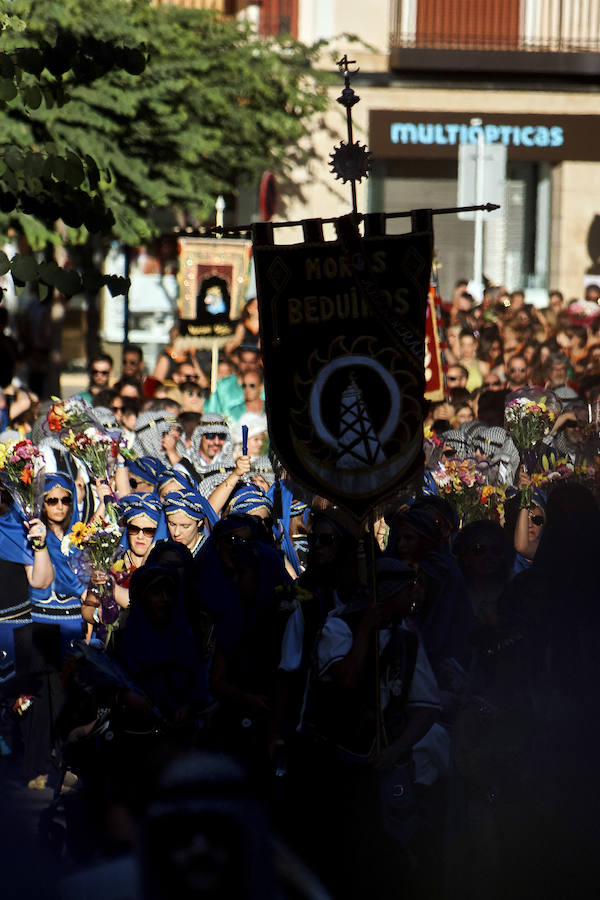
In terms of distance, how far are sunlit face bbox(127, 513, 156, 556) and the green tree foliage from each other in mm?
5570

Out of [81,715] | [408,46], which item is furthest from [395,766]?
[408,46]

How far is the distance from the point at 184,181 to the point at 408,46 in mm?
6222

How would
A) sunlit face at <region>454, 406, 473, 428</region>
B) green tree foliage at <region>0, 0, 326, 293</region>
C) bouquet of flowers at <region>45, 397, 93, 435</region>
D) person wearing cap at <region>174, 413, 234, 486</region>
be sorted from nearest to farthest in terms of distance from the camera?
bouquet of flowers at <region>45, 397, 93, 435</region>, person wearing cap at <region>174, 413, 234, 486</region>, sunlit face at <region>454, 406, 473, 428</region>, green tree foliage at <region>0, 0, 326, 293</region>

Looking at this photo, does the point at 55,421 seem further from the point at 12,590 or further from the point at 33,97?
the point at 33,97

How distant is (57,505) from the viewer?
8859mm

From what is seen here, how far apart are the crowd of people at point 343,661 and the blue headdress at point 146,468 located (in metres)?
0.03

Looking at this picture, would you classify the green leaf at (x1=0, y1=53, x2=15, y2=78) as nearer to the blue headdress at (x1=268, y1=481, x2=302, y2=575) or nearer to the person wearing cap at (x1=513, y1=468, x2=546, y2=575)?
the blue headdress at (x1=268, y1=481, x2=302, y2=575)

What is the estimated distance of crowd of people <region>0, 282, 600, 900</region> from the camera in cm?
582

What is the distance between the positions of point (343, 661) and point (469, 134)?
18.6 metres

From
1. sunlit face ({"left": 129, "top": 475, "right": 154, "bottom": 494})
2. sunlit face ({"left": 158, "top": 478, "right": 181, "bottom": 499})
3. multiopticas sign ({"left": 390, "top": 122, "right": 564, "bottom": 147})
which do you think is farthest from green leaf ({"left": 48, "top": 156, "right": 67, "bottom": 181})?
multiopticas sign ({"left": 390, "top": 122, "right": 564, "bottom": 147})

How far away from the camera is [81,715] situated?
634 cm

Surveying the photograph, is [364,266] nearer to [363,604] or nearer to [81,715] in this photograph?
[363,604]

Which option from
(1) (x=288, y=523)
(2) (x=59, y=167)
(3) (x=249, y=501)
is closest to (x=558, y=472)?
(1) (x=288, y=523)

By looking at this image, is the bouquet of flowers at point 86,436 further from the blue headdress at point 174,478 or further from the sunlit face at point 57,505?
the sunlit face at point 57,505
